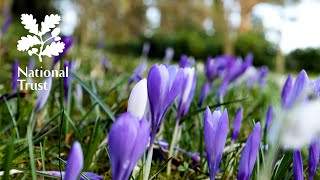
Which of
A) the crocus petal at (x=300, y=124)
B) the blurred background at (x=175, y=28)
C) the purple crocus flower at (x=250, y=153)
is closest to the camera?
the crocus petal at (x=300, y=124)

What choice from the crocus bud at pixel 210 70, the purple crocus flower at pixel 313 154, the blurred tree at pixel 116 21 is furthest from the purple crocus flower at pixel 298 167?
the blurred tree at pixel 116 21

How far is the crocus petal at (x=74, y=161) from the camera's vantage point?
0.44 meters

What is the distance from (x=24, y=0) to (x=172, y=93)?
56.3ft

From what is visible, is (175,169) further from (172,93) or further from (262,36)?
(262,36)

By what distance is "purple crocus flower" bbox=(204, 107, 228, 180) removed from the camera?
65 centimetres

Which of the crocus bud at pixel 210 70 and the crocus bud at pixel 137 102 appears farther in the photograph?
the crocus bud at pixel 210 70

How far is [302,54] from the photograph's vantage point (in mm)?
19547

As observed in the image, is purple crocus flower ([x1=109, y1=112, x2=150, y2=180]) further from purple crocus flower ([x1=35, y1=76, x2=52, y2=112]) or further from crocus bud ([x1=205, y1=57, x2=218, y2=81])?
crocus bud ([x1=205, y1=57, x2=218, y2=81])

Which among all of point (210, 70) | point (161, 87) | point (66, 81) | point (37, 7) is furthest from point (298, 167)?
point (37, 7)

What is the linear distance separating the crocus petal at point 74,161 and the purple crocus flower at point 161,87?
20 cm

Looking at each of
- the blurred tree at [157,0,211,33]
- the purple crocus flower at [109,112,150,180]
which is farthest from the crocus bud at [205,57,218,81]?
the blurred tree at [157,0,211,33]

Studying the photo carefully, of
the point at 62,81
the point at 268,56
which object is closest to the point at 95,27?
the point at 268,56

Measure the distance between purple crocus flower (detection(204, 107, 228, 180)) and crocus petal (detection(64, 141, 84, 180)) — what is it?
0.24 meters

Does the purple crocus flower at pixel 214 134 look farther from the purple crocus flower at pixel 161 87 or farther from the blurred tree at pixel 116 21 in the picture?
the blurred tree at pixel 116 21
